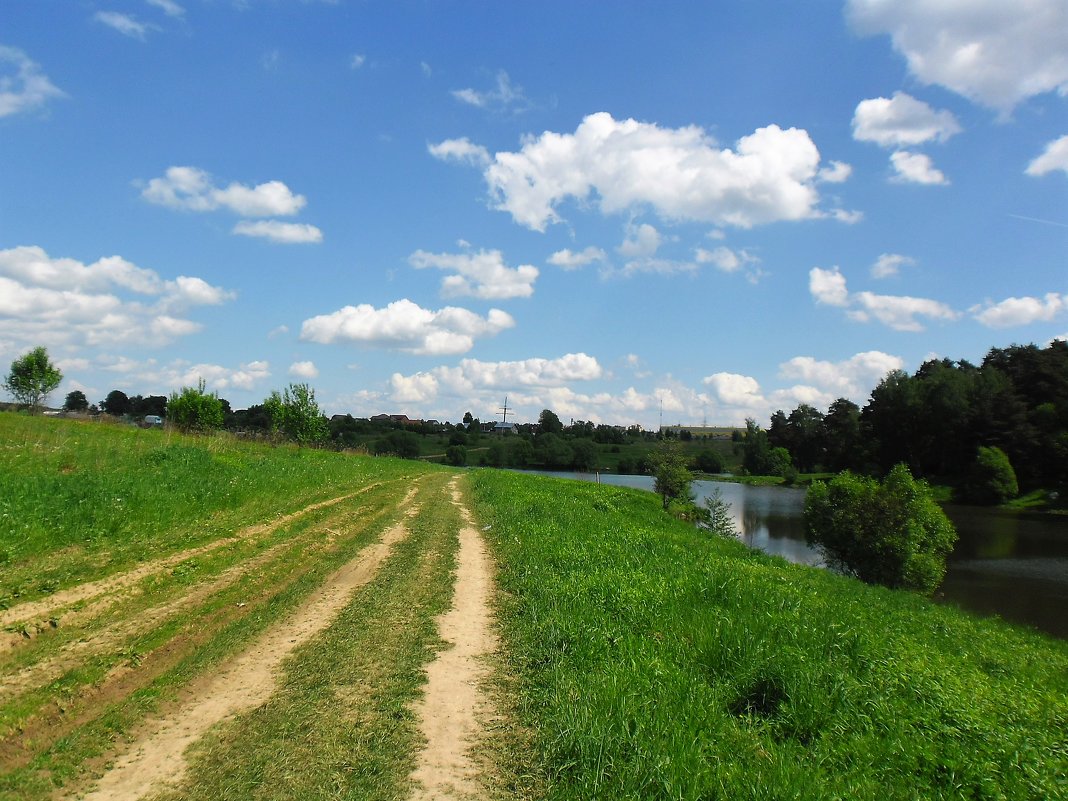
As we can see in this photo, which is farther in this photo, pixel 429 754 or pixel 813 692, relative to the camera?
pixel 813 692

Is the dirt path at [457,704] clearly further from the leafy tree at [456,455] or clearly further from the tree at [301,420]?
the leafy tree at [456,455]

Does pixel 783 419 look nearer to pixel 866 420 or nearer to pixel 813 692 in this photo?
pixel 866 420

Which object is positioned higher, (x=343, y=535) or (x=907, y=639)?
(x=343, y=535)

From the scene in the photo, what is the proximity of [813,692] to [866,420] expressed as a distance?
122059mm

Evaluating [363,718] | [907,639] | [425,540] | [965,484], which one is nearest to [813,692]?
[363,718]

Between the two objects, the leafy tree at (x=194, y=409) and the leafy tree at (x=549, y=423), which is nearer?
the leafy tree at (x=194, y=409)

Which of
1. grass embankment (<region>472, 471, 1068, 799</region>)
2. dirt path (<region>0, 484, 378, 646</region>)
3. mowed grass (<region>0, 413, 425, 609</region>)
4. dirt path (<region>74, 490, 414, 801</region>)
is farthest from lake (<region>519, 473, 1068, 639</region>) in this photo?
dirt path (<region>0, 484, 378, 646</region>)

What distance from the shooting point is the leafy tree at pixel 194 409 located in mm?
44066

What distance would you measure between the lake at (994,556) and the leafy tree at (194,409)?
3816 centimetres

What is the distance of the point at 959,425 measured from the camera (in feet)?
303

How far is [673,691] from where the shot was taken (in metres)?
5.91

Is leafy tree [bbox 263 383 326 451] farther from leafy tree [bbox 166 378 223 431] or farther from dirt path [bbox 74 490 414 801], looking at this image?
dirt path [bbox 74 490 414 801]

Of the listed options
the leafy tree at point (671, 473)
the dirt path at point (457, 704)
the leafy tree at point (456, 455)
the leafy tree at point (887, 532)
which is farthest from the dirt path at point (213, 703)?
the leafy tree at point (456, 455)

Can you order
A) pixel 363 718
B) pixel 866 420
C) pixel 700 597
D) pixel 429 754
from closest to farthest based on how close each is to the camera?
pixel 429 754 → pixel 363 718 → pixel 700 597 → pixel 866 420
